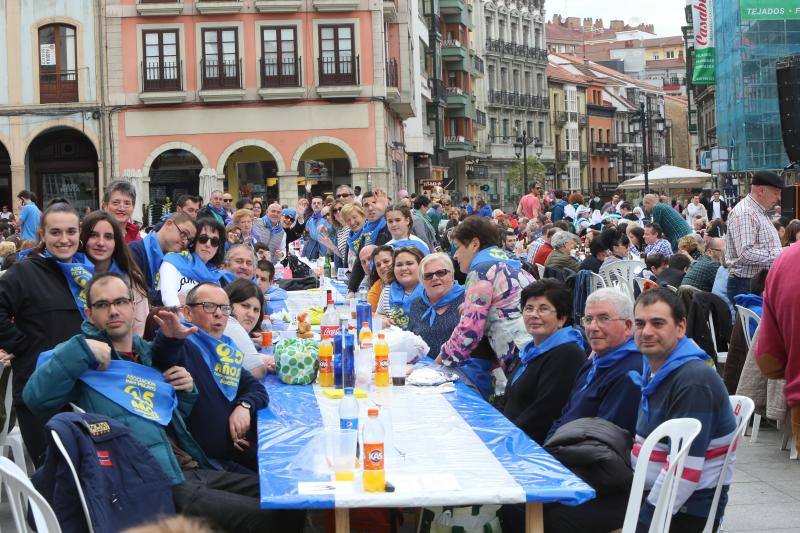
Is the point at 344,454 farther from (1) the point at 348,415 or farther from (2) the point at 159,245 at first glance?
(2) the point at 159,245

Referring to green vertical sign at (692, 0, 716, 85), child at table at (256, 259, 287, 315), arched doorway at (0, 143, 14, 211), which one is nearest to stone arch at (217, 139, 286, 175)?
arched doorway at (0, 143, 14, 211)

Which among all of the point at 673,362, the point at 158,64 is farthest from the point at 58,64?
the point at 673,362

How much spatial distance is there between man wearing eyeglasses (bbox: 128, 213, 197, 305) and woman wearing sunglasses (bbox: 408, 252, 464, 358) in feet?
5.66

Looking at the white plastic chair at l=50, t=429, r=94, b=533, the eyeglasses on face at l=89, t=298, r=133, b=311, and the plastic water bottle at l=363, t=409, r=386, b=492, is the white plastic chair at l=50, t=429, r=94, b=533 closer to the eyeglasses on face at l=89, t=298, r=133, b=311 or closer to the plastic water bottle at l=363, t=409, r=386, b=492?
the eyeglasses on face at l=89, t=298, r=133, b=311

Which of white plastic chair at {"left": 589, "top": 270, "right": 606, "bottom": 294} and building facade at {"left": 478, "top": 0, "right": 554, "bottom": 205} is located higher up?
building facade at {"left": 478, "top": 0, "right": 554, "bottom": 205}

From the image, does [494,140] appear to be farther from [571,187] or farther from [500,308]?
[500,308]

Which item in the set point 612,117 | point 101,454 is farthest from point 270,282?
point 612,117

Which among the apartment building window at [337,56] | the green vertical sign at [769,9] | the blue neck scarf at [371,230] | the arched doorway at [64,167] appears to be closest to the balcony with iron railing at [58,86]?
the arched doorway at [64,167]

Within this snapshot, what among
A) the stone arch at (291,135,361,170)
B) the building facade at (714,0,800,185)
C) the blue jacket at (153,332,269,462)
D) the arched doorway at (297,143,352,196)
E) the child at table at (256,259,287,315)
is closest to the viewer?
the blue jacket at (153,332,269,462)

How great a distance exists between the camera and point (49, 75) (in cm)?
3522

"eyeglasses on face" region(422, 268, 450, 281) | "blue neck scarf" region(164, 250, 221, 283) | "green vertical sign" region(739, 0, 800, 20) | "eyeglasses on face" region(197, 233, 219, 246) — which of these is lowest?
"eyeglasses on face" region(422, 268, 450, 281)

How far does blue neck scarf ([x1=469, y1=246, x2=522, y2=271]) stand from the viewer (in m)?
7.32

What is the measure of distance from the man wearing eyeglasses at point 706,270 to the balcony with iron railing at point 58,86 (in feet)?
92.1

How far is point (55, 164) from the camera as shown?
37.3m
